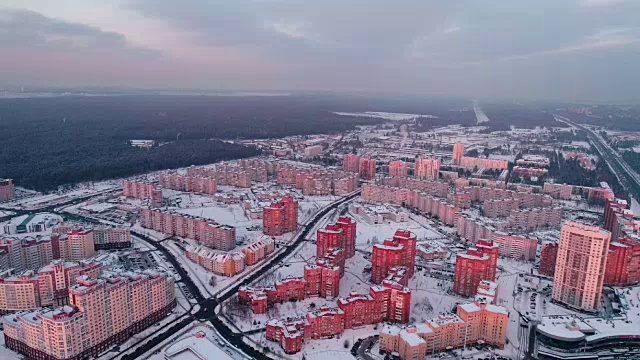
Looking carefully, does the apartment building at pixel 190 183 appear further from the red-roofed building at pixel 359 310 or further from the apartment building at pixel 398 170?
the red-roofed building at pixel 359 310

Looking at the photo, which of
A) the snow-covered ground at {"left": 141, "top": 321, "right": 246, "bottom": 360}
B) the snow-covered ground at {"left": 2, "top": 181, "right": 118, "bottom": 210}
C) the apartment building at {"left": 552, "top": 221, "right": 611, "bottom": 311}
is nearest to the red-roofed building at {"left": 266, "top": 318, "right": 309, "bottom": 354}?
the snow-covered ground at {"left": 141, "top": 321, "right": 246, "bottom": 360}

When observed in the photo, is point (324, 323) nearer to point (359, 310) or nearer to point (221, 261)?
point (359, 310)

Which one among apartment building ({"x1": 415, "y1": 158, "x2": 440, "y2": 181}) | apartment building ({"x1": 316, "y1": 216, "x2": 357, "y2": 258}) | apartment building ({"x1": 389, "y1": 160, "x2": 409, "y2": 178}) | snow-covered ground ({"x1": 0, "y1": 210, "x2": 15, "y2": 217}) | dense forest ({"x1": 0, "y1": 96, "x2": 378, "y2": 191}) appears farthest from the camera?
apartment building ({"x1": 415, "y1": 158, "x2": 440, "y2": 181})

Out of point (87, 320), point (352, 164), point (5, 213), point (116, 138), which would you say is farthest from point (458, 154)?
point (87, 320)

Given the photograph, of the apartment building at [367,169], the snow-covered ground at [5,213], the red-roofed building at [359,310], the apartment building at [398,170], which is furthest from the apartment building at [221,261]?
the apartment building at [367,169]

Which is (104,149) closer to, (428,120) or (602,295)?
(602,295)

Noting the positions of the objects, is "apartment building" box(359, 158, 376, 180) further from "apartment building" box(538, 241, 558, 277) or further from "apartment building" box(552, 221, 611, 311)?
"apartment building" box(552, 221, 611, 311)

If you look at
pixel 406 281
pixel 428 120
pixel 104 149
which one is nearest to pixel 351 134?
pixel 428 120

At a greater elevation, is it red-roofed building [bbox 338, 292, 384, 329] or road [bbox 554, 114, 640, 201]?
road [bbox 554, 114, 640, 201]
